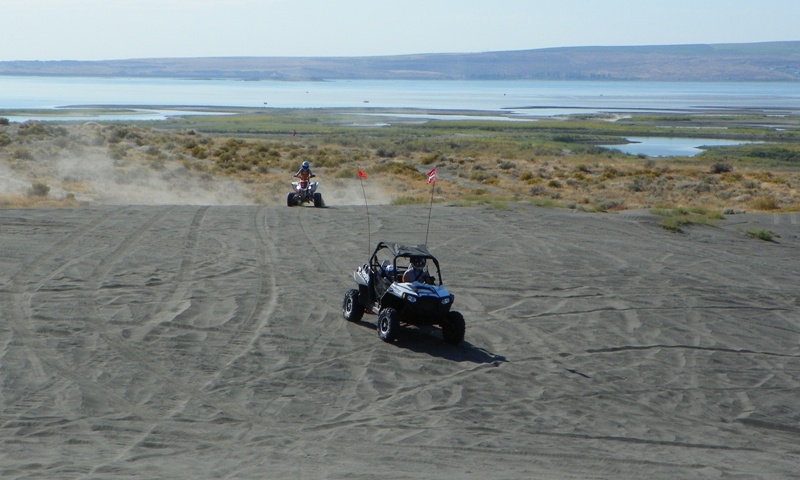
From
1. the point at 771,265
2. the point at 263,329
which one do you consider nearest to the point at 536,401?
the point at 263,329

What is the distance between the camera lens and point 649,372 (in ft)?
44.1

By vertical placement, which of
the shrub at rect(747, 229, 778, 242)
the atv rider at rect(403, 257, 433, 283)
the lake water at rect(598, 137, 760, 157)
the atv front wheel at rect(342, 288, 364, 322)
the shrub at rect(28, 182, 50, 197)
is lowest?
the lake water at rect(598, 137, 760, 157)

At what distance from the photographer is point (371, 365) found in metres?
13.0

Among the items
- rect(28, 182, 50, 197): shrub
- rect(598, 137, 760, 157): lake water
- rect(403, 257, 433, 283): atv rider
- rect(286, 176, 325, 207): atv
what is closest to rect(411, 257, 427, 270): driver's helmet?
rect(403, 257, 433, 283): atv rider

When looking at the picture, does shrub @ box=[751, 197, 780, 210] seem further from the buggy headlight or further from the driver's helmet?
the buggy headlight

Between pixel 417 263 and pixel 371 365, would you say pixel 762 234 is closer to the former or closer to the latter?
pixel 417 263

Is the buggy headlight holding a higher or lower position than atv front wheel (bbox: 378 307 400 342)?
higher

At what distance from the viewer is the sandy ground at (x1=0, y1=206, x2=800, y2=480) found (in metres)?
9.73

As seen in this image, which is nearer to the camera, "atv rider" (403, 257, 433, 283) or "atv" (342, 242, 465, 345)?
"atv" (342, 242, 465, 345)

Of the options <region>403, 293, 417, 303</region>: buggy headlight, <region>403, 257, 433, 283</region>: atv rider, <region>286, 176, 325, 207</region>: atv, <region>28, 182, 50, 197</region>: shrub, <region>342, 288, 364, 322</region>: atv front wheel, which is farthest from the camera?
<region>28, 182, 50, 197</region>: shrub

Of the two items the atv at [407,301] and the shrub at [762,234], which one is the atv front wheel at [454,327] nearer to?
the atv at [407,301]

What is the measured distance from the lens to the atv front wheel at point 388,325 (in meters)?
13.8

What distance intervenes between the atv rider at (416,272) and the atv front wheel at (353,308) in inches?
50.0

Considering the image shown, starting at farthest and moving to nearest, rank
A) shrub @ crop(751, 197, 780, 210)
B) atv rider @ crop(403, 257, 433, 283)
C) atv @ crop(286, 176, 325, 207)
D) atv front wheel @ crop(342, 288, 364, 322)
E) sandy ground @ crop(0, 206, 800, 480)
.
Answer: shrub @ crop(751, 197, 780, 210) → atv @ crop(286, 176, 325, 207) → atv front wheel @ crop(342, 288, 364, 322) → atv rider @ crop(403, 257, 433, 283) → sandy ground @ crop(0, 206, 800, 480)
